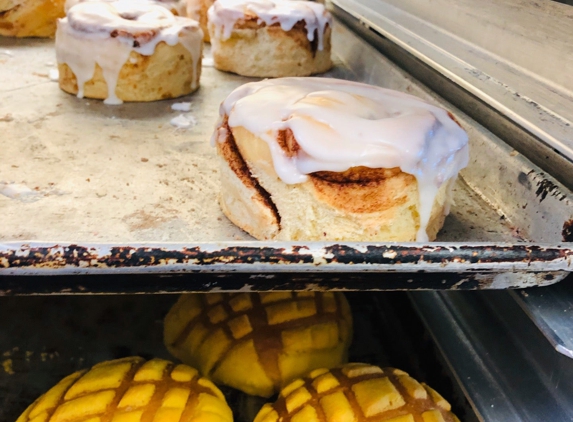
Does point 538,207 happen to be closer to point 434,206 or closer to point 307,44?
point 434,206

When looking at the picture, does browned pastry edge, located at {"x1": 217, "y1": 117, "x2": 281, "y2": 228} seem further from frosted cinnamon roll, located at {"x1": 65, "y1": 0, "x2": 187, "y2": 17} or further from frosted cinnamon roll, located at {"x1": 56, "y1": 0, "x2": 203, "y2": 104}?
frosted cinnamon roll, located at {"x1": 65, "y1": 0, "x2": 187, "y2": 17}

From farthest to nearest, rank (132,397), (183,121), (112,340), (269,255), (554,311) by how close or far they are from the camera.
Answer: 1. (183,121)
2. (112,340)
3. (132,397)
4. (554,311)
5. (269,255)

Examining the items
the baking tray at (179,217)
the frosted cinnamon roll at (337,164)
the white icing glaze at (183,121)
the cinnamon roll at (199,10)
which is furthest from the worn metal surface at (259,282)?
the cinnamon roll at (199,10)

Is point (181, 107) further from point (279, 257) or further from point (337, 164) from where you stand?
point (279, 257)

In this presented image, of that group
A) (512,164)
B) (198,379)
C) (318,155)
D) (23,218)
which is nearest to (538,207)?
(512,164)

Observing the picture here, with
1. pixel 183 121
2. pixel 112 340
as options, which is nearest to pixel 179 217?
pixel 112 340
